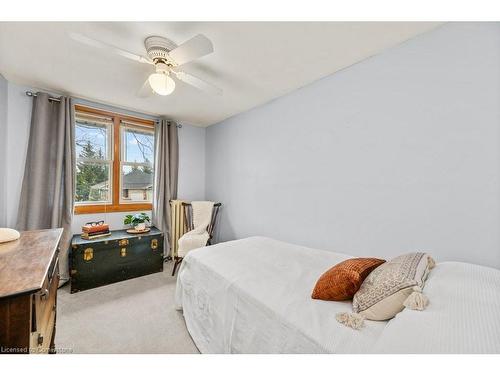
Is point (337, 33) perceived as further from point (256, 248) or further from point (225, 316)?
point (225, 316)

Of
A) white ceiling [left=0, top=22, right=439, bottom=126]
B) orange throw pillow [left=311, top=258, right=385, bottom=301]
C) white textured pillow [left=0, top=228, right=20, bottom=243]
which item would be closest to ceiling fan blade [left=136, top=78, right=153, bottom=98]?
white ceiling [left=0, top=22, right=439, bottom=126]

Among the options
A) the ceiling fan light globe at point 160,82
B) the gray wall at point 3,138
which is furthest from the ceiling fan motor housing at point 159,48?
the gray wall at point 3,138

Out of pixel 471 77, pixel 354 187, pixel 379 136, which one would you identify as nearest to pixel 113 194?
pixel 354 187

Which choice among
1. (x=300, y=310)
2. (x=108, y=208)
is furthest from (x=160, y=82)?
(x=108, y=208)

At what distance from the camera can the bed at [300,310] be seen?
73cm

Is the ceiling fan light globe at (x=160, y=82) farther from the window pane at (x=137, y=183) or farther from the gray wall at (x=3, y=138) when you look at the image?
the window pane at (x=137, y=183)

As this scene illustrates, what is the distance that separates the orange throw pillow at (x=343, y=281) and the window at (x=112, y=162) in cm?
309

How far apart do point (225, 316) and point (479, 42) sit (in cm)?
239

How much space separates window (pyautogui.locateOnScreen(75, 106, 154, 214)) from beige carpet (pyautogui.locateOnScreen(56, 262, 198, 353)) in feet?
3.85

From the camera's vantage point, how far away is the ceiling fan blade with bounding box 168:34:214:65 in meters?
1.36

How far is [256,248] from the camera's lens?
6.97 feet

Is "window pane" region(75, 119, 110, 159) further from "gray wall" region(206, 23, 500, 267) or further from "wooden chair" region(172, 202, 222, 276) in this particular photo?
"gray wall" region(206, 23, 500, 267)

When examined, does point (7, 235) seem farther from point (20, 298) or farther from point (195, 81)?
point (195, 81)

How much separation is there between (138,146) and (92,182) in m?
0.83
